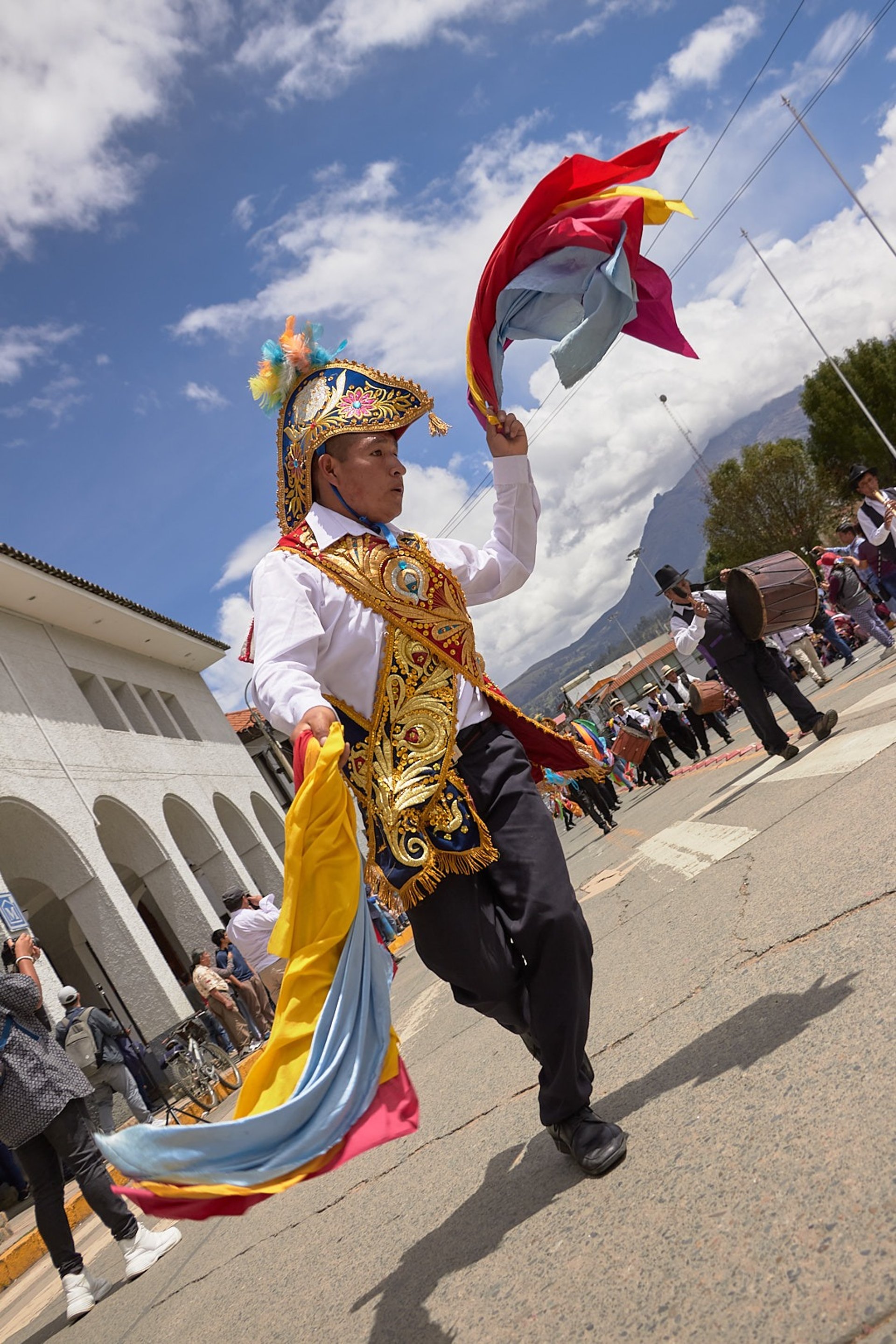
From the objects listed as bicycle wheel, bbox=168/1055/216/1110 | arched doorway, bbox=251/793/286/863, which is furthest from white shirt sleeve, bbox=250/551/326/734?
arched doorway, bbox=251/793/286/863

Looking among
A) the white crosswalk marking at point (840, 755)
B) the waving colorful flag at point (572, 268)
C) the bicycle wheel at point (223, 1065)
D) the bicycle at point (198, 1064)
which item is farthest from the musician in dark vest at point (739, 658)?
the bicycle wheel at point (223, 1065)

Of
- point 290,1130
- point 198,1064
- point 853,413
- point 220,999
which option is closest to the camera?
point 290,1130

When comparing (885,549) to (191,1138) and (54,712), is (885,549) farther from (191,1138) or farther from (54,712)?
(54,712)

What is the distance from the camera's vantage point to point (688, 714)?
20.2 meters

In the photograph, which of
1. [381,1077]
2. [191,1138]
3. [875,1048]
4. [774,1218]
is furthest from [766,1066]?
[191,1138]

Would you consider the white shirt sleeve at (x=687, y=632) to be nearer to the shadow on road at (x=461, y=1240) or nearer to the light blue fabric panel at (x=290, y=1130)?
the shadow on road at (x=461, y=1240)

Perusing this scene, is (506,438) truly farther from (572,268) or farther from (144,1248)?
(144,1248)

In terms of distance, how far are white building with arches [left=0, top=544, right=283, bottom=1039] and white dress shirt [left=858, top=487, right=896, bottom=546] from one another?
10977 millimetres

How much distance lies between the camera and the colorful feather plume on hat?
374cm

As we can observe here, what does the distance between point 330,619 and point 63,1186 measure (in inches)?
130

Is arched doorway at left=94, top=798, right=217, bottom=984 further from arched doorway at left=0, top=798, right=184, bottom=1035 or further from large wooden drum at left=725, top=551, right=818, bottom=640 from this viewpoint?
large wooden drum at left=725, top=551, right=818, bottom=640

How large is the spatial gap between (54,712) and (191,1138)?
642 inches

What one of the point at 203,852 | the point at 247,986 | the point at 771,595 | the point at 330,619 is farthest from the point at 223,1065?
the point at 330,619

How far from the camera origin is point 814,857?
4.13 m
